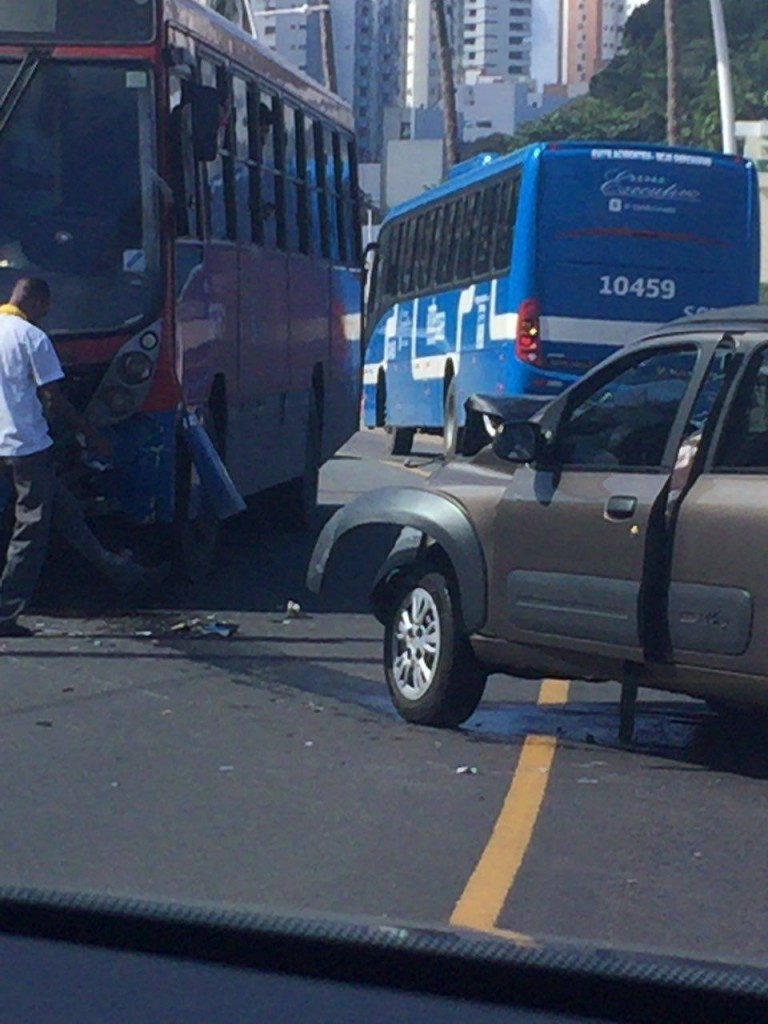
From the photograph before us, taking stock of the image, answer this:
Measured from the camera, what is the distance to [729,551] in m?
8.03

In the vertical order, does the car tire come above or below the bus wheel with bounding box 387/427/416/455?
above

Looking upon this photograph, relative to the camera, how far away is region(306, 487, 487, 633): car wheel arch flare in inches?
356

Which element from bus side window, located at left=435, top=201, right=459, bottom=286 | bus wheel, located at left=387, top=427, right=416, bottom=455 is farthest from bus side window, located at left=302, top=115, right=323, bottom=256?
bus wheel, located at left=387, top=427, right=416, bottom=455

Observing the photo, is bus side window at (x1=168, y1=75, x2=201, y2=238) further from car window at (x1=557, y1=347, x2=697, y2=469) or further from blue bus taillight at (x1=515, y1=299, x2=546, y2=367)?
blue bus taillight at (x1=515, y1=299, x2=546, y2=367)

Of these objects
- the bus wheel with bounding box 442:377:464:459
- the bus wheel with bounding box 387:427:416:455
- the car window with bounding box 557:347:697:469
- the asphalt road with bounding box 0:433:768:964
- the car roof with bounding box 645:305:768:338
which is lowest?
the bus wheel with bounding box 387:427:416:455

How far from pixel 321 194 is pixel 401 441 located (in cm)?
1434

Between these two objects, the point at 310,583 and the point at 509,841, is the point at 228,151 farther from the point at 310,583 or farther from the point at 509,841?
the point at 509,841

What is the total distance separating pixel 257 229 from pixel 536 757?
764 centimetres

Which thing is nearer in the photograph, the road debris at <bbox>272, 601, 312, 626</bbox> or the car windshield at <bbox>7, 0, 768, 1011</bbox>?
the car windshield at <bbox>7, 0, 768, 1011</bbox>

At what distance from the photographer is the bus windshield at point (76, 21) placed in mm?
12594

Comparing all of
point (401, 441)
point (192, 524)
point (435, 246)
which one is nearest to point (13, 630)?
point (192, 524)

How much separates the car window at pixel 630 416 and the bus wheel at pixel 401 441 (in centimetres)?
2344

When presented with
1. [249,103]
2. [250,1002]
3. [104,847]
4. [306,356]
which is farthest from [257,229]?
[250,1002]

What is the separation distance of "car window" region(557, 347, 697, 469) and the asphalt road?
3.69 feet
